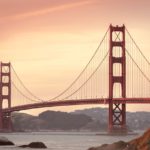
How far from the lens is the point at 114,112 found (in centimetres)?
8438

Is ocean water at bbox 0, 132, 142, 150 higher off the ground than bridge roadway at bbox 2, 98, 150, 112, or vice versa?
bridge roadway at bbox 2, 98, 150, 112

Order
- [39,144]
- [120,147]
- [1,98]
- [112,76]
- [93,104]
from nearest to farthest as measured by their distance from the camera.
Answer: [120,147] → [39,144] → [93,104] → [112,76] → [1,98]

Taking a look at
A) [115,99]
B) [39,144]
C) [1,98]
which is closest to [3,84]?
[1,98]

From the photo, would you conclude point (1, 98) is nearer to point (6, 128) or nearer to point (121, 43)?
point (6, 128)

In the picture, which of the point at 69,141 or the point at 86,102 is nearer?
the point at 69,141

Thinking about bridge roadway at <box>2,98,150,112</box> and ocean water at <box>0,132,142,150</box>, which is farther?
bridge roadway at <box>2,98,150,112</box>

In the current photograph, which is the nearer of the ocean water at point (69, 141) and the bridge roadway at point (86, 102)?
the ocean water at point (69, 141)

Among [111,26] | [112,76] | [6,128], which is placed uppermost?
[111,26]

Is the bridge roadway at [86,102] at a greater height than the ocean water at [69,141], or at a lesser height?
greater

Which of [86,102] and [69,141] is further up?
[86,102]

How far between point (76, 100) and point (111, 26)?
11.0 m

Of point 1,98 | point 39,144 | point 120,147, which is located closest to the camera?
point 120,147

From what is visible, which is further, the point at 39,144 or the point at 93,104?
the point at 93,104

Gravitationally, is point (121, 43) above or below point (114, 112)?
above
